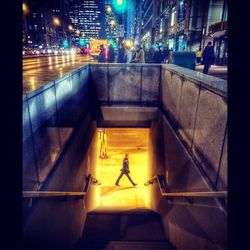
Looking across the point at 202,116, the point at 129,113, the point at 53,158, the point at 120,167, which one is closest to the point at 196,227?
the point at 202,116

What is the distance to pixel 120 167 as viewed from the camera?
17922mm

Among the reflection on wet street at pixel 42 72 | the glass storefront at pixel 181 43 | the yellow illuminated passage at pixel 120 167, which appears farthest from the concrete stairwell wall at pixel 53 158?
the glass storefront at pixel 181 43

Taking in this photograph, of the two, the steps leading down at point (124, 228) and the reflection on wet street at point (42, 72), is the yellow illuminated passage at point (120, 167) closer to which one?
the steps leading down at point (124, 228)

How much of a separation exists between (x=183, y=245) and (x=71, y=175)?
11.6 feet

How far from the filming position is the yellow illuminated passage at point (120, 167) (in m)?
14.2

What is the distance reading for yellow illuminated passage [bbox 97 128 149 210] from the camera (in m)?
14.2

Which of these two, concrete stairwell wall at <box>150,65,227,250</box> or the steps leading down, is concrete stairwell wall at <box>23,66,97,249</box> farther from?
concrete stairwell wall at <box>150,65,227,250</box>

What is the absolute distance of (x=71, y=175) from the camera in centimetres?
691

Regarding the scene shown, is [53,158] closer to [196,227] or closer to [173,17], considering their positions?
[196,227]

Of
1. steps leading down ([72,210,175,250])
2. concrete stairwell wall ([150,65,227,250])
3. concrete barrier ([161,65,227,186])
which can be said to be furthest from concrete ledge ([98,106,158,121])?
steps leading down ([72,210,175,250])
